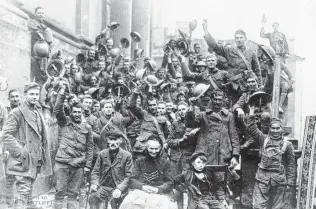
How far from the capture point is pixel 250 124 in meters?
7.39

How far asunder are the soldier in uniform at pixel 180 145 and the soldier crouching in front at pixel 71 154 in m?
1.47

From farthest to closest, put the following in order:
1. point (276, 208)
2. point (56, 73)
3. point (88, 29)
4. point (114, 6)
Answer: point (114, 6), point (88, 29), point (56, 73), point (276, 208)

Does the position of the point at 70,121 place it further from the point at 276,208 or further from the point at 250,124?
the point at 276,208

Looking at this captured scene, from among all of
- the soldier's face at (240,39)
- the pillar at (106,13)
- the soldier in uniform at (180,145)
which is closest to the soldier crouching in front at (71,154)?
the soldier in uniform at (180,145)

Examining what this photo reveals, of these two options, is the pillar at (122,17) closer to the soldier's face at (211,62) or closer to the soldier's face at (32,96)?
the soldier's face at (211,62)

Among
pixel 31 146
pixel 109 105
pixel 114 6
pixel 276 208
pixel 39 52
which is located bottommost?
pixel 276 208

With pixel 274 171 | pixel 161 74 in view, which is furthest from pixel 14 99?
pixel 161 74

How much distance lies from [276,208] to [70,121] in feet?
11.8

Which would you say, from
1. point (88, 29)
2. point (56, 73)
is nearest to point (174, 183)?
point (56, 73)

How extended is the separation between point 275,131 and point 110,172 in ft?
8.61

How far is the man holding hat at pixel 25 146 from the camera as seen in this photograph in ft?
21.0

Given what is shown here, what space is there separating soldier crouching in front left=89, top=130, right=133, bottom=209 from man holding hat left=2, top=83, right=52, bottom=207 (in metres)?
0.79

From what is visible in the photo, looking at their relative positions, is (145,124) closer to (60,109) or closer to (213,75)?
(213,75)

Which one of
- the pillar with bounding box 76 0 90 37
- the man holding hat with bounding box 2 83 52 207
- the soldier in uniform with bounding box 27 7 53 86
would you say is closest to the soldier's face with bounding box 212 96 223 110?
the man holding hat with bounding box 2 83 52 207
